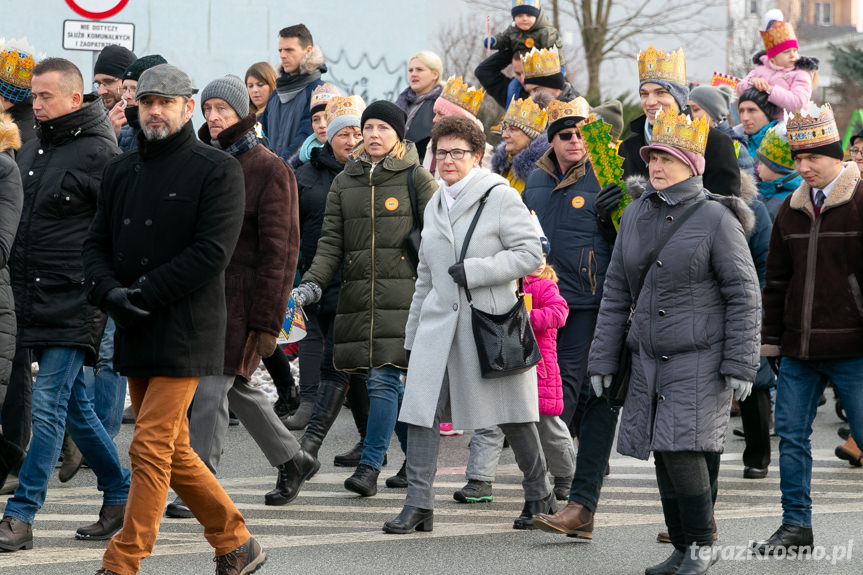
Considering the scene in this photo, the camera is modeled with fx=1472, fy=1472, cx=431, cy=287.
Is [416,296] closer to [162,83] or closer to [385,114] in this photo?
[385,114]

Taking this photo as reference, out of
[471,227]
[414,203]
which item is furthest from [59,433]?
[414,203]

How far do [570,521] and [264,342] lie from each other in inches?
71.6

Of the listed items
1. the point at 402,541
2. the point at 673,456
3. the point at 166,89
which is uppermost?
the point at 166,89

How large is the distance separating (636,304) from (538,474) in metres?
1.38

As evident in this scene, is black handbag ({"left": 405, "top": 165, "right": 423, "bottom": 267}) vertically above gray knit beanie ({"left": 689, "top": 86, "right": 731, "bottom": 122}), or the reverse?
gray knit beanie ({"left": 689, "top": 86, "right": 731, "bottom": 122})

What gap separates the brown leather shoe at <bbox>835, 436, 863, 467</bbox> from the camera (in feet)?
31.8

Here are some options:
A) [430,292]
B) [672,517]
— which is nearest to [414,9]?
[430,292]

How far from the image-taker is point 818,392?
7199 mm

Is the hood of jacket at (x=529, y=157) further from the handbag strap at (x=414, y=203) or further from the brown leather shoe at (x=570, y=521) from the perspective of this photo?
the brown leather shoe at (x=570, y=521)

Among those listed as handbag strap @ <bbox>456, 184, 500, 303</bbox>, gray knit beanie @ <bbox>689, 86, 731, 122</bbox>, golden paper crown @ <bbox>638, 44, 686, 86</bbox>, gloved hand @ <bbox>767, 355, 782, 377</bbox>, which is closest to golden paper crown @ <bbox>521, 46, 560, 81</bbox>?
gray knit beanie @ <bbox>689, 86, 731, 122</bbox>

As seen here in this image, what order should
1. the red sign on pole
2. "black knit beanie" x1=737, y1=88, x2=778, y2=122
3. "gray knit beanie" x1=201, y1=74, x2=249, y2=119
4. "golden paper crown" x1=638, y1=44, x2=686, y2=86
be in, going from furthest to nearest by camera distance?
"black knit beanie" x1=737, y1=88, x2=778, y2=122 < the red sign on pole < "golden paper crown" x1=638, y1=44, x2=686, y2=86 < "gray knit beanie" x1=201, y1=74, x2=249, y2=119

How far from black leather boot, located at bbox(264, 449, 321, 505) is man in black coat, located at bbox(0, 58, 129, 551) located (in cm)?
105

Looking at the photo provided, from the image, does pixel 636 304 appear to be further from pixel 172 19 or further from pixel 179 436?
pixel 172 19

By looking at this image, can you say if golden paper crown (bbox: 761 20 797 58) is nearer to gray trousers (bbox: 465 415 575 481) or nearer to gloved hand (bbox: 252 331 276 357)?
gray trousers (bbox: 465 415 575 481)
